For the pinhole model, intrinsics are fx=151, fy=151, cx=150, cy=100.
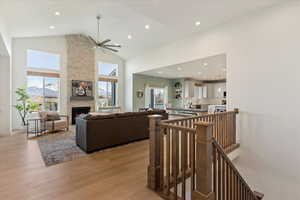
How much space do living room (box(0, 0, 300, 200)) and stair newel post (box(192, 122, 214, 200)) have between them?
0.09 feet

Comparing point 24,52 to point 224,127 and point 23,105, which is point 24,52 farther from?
point 224,127

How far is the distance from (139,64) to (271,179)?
6.94 metres

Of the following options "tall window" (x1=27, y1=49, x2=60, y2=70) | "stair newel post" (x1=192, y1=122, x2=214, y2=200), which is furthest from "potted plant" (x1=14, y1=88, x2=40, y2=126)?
"stair newel post" (x1=192, y1=122, x2=214, y2=200)

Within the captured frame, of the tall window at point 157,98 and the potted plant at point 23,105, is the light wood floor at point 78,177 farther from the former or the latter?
the tall window at point 157,98

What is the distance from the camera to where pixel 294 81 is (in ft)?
11.0

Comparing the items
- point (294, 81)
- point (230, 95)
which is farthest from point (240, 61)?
point (294, 81)

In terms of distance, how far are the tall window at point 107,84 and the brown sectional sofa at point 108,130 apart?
4472 millimetres

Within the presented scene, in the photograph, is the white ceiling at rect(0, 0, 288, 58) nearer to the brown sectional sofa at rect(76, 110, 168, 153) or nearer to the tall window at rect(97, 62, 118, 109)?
the tall window at rect(97, 62, 118, 109)

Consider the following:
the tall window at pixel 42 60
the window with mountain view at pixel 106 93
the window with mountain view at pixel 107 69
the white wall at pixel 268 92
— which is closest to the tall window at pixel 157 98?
the window with mountain view at pixel 106 93

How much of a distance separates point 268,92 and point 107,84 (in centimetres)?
744

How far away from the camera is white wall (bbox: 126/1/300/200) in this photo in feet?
11.0

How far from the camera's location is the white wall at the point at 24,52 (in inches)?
239

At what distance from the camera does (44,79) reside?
22.3 ft

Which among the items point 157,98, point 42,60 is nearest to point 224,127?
point 157,98
